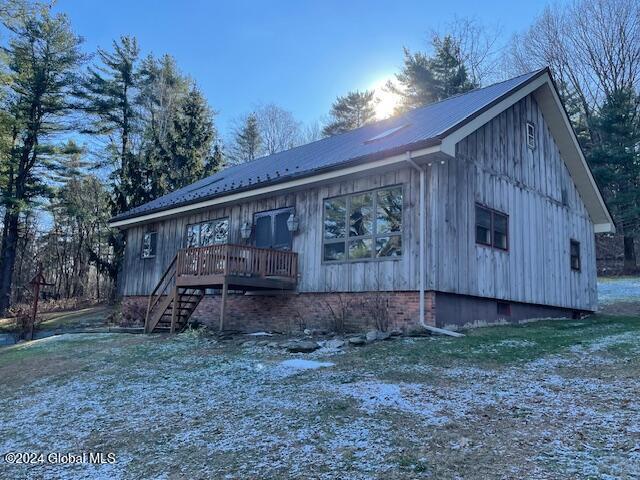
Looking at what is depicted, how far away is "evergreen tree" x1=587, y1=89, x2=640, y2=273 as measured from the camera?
81.8ft

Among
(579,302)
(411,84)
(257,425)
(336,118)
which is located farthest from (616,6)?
(257,425)

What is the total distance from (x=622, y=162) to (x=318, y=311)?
2150cm

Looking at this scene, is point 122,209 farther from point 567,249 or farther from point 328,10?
point 567,249

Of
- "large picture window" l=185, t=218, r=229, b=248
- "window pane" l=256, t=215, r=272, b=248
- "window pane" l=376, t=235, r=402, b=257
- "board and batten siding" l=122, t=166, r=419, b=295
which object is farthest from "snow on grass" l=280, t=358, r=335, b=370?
"large picture window" l=185, t=218, r=229, b=248

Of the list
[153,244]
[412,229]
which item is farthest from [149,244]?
[412,229]

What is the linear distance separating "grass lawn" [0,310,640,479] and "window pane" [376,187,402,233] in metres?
2.73

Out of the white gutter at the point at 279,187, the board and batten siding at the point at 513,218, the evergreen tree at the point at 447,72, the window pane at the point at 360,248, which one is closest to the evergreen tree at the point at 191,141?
the white gutter at the point at 279,187

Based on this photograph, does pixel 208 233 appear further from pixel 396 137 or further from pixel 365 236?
pixel 396 137

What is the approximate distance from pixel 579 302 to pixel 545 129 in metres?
5.47

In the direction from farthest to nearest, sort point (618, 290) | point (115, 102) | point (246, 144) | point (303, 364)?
point (246, 144), point (115, 102), point (618, 290), point (303, 364)

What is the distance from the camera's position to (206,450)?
4246mm

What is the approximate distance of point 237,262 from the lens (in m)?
11.2

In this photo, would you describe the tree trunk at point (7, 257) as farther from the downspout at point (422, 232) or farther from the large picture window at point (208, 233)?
the downspout at point (422, 232)

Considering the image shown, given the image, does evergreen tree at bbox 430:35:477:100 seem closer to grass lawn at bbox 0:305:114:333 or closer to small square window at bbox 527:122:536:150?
small square window at bbox 527:122:536:150
